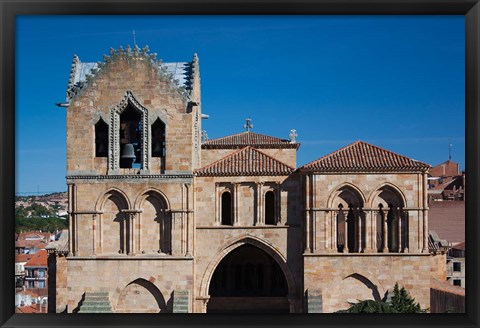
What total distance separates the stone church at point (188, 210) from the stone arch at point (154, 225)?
33 mm

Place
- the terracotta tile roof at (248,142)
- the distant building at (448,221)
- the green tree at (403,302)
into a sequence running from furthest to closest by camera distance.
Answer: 1. the distant building at (448,221)
2. the terracotta tile roof at (248,142)
3. the green tree at (403,302)

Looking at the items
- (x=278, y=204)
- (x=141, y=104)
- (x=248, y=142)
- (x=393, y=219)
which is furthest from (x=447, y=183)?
(x=141, y=104)

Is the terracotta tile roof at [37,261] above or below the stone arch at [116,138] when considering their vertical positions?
below

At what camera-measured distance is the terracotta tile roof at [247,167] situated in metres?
26.7

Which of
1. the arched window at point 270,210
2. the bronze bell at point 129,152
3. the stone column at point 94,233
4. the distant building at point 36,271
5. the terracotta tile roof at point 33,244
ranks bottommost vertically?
the distant building at point 36,271

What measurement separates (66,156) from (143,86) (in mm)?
3471

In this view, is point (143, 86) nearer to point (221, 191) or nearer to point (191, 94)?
point (191, 94)

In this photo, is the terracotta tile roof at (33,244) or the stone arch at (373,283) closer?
the stone arch at (373,283)

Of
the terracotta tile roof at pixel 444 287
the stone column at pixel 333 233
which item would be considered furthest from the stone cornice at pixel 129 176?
the terracotta tile roof at pixel 444 287

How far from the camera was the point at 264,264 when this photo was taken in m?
30.2

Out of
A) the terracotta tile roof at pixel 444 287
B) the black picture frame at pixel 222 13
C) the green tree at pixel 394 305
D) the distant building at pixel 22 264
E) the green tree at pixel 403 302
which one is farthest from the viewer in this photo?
the distant building at pixel 22 264

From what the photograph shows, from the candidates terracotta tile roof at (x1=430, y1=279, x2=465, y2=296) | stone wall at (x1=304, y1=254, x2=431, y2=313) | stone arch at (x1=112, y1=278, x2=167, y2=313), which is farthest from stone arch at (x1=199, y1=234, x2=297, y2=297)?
terracotta tile roof at (x1=430, y1=279, x2=465, y2=296)

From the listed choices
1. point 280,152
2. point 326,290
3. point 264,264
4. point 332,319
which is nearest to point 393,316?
point 332,319

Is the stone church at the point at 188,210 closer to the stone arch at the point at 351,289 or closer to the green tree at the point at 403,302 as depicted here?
the stone arch at the point at 351,289
